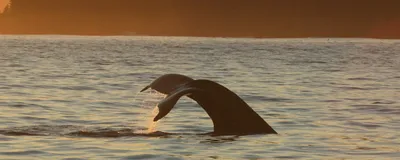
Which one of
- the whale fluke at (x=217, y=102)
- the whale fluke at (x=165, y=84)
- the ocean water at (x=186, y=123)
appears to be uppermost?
the whale fluke at (x=165, y=84)

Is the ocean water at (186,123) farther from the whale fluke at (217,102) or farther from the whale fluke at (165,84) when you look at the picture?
the whale fluke at (165,84)

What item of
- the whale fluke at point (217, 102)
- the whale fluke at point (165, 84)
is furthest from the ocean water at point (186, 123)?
the whale fluke at point (165, 84)

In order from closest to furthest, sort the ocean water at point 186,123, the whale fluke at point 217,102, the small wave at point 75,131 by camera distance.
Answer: the whale fluke at point 217,102
the ocean water at point 186,123
the small wave at point 75,131

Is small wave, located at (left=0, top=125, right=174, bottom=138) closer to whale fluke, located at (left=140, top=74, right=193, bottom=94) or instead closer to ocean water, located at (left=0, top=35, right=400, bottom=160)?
ocean water, located at (left=0, top=35, right=400, bottom=160)

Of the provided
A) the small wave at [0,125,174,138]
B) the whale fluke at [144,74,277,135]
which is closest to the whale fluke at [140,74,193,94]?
the whale fluke at [144,74,277,135]

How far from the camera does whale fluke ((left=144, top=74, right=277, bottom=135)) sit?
1677 cm

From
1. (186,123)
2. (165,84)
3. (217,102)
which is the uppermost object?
(165,84)

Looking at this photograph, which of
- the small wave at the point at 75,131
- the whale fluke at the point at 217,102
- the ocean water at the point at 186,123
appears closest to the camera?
the whale fluke at the point at 217,102

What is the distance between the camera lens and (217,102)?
17.7m

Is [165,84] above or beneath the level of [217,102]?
above

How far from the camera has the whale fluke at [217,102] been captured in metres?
16.8

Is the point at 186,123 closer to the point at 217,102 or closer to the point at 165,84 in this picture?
the point at 217,102

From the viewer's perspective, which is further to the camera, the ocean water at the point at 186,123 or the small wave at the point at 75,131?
the small wave at the point at 75,131

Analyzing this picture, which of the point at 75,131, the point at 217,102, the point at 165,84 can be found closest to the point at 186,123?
the point at 75,131
